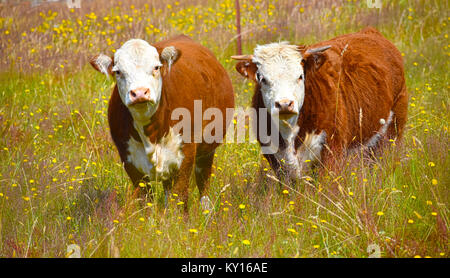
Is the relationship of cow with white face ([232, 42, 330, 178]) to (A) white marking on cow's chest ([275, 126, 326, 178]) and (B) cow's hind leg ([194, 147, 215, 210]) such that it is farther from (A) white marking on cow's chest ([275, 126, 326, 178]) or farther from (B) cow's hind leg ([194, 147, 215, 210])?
(B) cow's hind leg ([194, 147, 215, 210])

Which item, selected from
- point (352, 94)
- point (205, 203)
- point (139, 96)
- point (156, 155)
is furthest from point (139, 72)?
point (352, 94)

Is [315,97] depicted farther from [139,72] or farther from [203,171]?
[139,72]

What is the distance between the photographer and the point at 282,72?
496cm

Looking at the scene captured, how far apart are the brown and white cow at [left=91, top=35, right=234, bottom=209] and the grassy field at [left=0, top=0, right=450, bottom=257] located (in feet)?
0.71

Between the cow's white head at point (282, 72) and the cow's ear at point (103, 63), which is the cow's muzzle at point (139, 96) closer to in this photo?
the cow's ear at point (103, 63)

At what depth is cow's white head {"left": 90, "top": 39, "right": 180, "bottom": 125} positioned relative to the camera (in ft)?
14.4

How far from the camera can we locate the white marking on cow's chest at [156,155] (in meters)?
4.87

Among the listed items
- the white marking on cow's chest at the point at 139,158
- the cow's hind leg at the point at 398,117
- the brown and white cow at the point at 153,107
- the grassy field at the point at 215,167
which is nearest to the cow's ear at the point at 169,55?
the brown and white cow at the point at 153,107

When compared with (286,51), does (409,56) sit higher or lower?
lower

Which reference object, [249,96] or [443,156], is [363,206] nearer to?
[443,156]

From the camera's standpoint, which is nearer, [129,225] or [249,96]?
[129,225]
